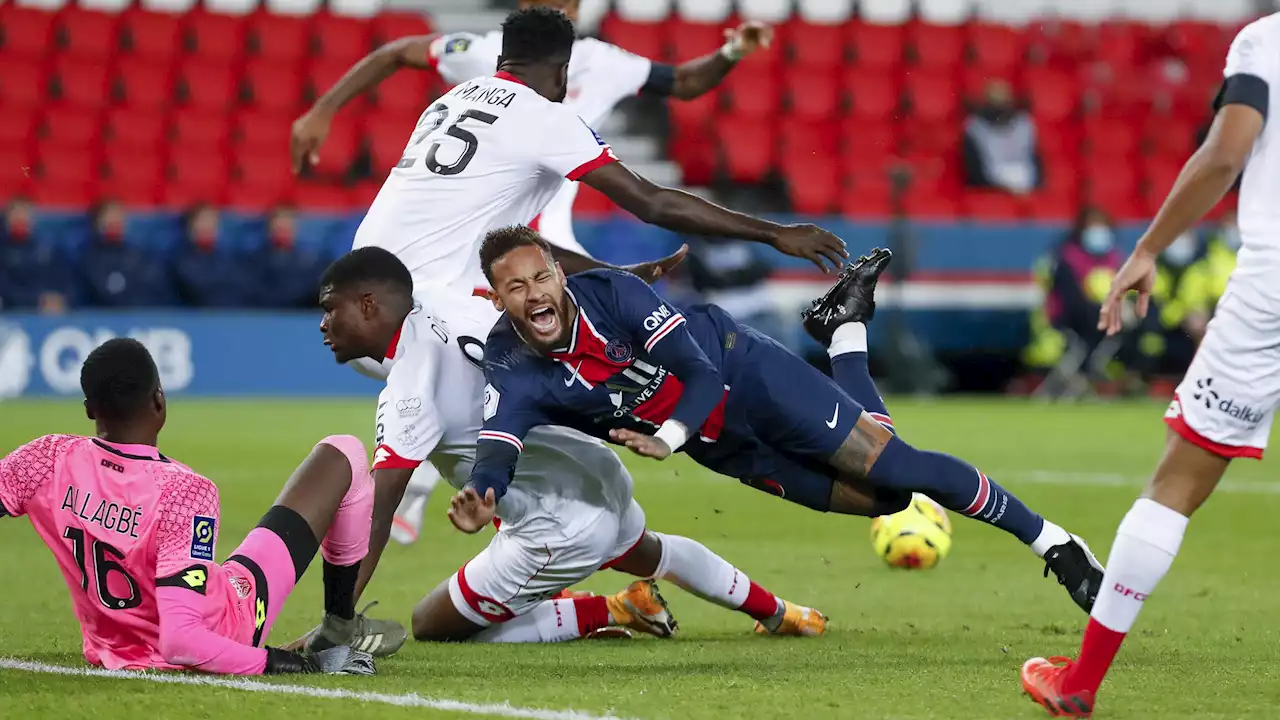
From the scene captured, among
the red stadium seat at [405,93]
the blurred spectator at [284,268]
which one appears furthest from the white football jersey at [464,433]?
the red stadium seat at [405,93]

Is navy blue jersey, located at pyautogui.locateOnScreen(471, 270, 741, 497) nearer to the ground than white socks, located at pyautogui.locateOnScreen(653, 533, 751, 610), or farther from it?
farther from it

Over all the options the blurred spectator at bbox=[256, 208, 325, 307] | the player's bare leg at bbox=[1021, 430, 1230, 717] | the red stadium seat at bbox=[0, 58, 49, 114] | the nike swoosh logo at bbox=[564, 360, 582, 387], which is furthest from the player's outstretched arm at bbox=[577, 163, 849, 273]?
the red stadium seat at bbox=[0, 58, 49, 114]

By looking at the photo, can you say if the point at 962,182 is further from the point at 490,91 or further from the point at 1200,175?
the point at 1200,175

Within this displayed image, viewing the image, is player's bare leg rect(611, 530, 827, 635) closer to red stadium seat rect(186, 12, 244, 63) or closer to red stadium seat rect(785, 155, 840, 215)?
red stadium seat rect(785, 155, 840, 215)

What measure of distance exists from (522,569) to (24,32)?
16676 millimetres

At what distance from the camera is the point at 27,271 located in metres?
17.1

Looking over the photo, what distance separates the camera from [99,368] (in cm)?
447

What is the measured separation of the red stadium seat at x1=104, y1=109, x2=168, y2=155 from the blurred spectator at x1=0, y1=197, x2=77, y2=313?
8.30ft

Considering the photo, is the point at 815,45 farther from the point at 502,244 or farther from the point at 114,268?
the point at 502,244

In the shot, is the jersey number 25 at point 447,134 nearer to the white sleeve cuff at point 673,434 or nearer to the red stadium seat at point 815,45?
the white sleeve cuff at point 673,434

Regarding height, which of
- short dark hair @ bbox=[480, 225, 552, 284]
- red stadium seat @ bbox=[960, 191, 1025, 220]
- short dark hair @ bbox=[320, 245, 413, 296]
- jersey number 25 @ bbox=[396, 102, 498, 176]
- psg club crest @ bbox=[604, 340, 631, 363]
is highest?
jersey number 25 @ bbox=[396, 102, 498, 176]

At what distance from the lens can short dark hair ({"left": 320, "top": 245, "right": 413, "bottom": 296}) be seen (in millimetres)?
5578

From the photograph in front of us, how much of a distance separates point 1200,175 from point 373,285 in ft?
9.08

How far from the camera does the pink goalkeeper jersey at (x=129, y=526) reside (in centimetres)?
447
